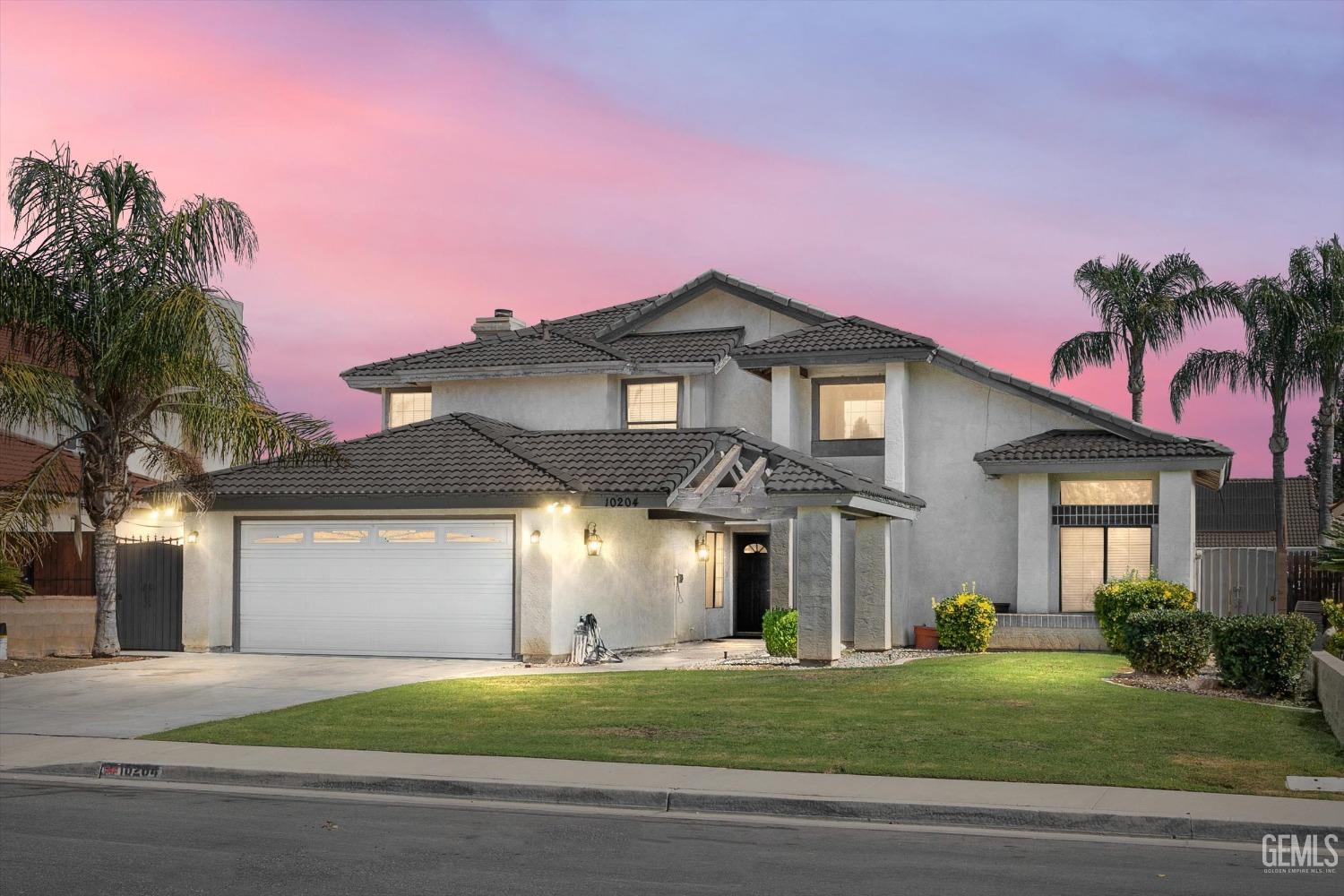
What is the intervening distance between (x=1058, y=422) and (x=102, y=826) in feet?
70.4

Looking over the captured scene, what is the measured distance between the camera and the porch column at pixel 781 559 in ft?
91.9

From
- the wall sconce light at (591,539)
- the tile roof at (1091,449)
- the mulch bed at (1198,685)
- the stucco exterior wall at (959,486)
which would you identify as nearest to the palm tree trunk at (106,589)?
the wall sconce light at (591,539)

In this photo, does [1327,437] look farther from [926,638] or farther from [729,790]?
[729,790]

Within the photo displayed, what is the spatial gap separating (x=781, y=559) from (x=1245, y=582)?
48.9ft

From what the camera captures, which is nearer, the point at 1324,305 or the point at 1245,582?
the point at 1245,582

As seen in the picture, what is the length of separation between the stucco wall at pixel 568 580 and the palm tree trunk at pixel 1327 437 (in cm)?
2123

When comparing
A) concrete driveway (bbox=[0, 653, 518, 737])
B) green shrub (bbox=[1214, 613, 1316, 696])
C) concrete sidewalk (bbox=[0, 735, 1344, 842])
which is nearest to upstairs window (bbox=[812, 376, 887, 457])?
concrete driveway (bbox=[0, 653, 518, 737])

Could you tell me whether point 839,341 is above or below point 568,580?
above

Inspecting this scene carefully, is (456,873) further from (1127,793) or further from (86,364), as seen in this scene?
(86,364)

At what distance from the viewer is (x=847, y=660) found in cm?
2427

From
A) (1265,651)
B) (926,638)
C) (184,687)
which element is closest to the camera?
(1265,651)

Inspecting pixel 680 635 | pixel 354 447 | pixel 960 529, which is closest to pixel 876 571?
pixel 960 529

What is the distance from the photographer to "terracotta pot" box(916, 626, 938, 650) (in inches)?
1075

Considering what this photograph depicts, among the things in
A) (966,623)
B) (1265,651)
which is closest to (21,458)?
(966,623)
